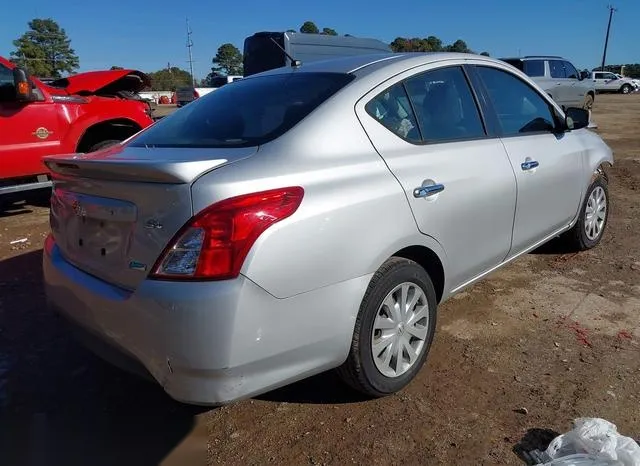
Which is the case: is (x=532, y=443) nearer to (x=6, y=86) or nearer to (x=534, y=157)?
(x=534, y=157)

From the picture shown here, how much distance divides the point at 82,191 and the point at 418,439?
1.90m

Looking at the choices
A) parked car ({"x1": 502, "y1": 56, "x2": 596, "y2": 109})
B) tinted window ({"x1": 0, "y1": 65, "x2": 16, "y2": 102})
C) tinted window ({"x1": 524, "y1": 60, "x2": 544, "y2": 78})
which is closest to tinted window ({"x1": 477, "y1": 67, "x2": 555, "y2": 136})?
tinted window ({"x1": 0, "y1": 65, "x2": 16, "y2": 102})

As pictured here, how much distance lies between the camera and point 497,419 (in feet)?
8.57

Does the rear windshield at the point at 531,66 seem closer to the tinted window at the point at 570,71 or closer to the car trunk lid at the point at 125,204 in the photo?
the tinted window at the point at 570,71

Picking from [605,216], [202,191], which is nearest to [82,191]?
[202,191]

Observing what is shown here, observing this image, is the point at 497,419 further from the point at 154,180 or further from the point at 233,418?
the point at 154,180

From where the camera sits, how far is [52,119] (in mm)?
6637

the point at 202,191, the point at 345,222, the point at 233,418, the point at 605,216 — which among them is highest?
the point at 202,191

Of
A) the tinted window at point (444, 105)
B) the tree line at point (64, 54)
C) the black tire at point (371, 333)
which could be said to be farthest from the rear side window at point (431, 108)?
the tree line at point (64, 54)

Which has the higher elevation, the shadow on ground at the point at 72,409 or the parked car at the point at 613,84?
the parked car at the point at 613,84

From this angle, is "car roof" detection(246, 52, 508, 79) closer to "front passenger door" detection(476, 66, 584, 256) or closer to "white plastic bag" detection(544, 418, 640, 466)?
"front passenger door" detection(476, 66, 584, 256)

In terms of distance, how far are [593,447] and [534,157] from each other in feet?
6.69

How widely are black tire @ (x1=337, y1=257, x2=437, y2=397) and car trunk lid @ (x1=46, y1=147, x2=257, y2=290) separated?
0.84 metres

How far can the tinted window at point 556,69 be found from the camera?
17.5 m
